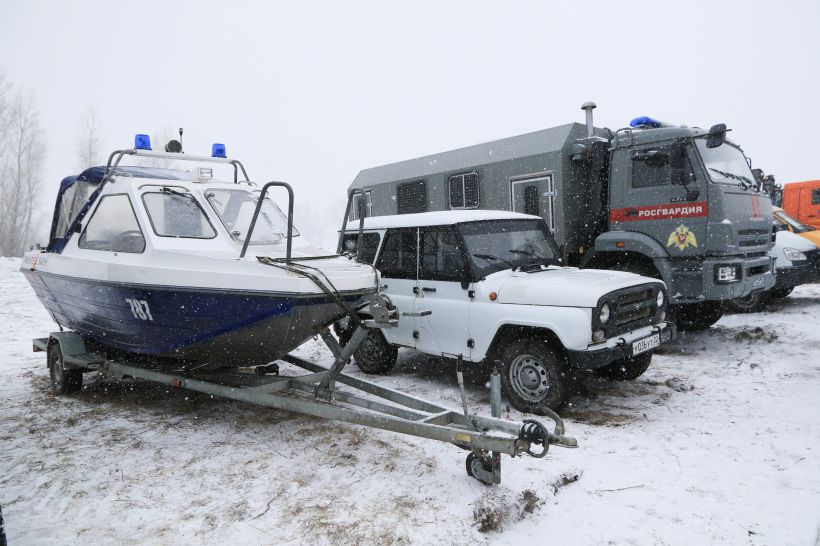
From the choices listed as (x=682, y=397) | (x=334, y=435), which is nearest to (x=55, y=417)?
(x=334, y=435)

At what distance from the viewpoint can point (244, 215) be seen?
5402 mm

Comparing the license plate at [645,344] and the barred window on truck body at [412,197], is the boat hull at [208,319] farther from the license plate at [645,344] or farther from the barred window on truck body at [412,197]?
the barred window on truck body at [412,197]

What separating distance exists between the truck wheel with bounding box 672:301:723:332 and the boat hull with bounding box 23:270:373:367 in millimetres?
5781

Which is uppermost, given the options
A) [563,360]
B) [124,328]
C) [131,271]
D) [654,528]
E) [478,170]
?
[478,170]

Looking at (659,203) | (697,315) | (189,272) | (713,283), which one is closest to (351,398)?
(189,272)

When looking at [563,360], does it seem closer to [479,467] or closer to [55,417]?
[479,467]

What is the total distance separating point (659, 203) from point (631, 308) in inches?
113

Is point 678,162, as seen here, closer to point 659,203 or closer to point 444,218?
point 659,203

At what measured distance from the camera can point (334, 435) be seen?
14.9 ft

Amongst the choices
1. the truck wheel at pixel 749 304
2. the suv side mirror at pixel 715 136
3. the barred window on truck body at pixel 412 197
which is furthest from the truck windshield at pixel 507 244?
the truck wheel at pixel 749 304

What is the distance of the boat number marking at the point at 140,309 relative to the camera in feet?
15.5

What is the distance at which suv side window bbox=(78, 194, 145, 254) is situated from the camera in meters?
4.92

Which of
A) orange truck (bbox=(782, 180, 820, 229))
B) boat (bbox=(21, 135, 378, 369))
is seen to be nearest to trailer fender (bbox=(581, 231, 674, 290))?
boat (bbox=(21, 135, 378, 369))

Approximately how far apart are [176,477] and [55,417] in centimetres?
224
